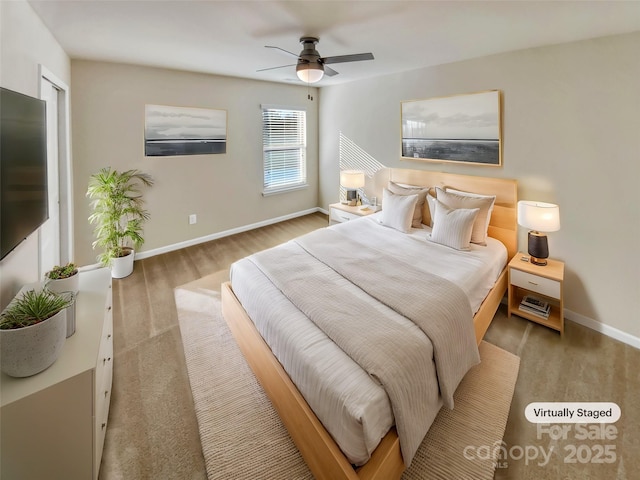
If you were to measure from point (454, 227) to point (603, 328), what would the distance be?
1.50 metres

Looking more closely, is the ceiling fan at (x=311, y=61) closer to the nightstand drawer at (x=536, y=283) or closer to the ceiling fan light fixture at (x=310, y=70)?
the ceiling fan light fixture at (x=310, y=70)

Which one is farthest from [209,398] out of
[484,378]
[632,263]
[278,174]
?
[278,174]

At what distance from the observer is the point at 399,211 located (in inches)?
135

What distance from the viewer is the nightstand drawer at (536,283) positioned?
2.50 meters

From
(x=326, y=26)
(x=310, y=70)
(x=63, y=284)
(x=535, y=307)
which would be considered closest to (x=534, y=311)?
(x=535, y=307)

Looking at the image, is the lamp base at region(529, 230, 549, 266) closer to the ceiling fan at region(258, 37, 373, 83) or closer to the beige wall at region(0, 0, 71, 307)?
the ceiling fan at region(258, 37, 373, 83)

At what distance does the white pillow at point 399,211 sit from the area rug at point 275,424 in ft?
4.85

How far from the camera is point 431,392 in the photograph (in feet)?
5.24

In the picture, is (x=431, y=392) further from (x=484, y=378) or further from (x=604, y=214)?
(x=604, y=214)

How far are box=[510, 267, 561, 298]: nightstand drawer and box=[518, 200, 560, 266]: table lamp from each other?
0.65ft

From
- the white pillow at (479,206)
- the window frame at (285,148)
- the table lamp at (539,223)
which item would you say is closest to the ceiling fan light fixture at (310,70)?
the white pillow at (479,206)

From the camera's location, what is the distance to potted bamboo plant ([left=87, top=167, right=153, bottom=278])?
11.1 feet

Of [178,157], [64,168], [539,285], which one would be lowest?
[539,285]

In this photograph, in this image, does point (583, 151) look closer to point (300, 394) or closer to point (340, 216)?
point (340, 216)
